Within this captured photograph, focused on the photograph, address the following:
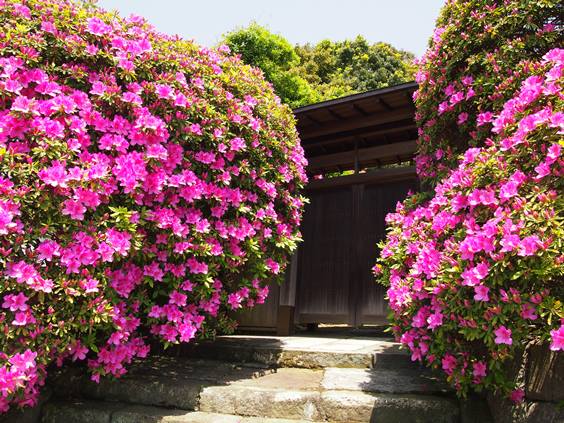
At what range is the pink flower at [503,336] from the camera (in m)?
2.60

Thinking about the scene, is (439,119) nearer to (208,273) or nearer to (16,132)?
(208,273)

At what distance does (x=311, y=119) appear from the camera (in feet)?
23.5

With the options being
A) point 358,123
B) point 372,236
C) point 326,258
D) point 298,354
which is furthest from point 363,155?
point 298,354

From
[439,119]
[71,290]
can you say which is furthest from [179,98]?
[439,119]

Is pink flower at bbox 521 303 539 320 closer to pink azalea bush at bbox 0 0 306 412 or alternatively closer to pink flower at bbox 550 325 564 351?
pink flower at bbox 550 325 564 351

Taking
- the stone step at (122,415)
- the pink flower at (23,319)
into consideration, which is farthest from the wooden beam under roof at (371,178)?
the pink flower at (23,319)

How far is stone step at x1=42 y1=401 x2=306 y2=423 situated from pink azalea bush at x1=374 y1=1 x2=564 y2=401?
51.6 inches

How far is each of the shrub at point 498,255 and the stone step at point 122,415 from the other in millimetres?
1333

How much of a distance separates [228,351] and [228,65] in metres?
3.14

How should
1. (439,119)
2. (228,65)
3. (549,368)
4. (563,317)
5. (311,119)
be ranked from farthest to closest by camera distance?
(311,119), (228,65), (439,119), (549,368), (563,317)

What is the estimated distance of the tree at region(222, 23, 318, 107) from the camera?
55.6 ft

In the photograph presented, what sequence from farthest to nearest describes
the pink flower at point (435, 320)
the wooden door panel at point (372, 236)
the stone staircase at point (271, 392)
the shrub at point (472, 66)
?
the wooden door panel at point (372, 236) < the shrub at point (472, 66) < the stone staircase at point (271, 392) < the pink flower at point (435, 320)

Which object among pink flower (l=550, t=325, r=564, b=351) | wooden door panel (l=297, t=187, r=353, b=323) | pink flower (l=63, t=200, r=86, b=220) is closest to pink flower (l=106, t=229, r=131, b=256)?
pink flower (l=63, t=200, r=86, b=220)

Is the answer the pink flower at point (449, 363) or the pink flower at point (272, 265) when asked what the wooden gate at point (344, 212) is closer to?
the pink flower at point (272, 265)
